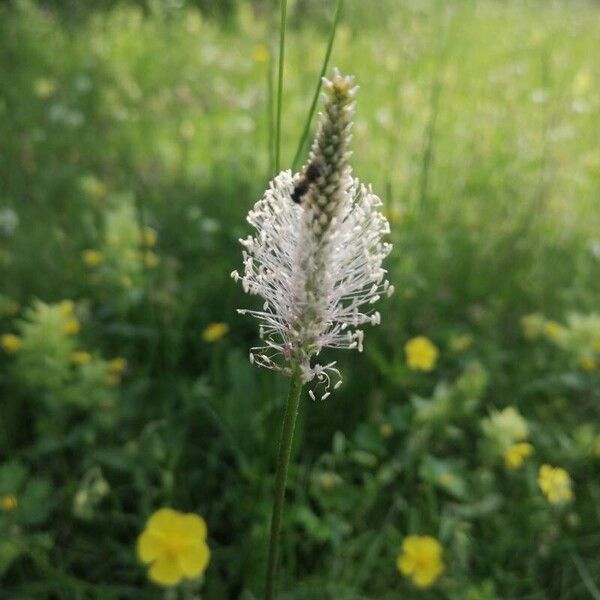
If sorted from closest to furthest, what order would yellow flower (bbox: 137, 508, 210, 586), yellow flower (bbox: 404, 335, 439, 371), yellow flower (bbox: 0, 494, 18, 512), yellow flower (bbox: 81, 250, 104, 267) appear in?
yellow flower (bbox: 137, 508, 210, 586) < yellow flower (bbox: 0, 494, 18, 512) < yellow flower (bbox: 404, 335, 439, 371) < yellow flower (bbox: 81, 250, 104, 267)

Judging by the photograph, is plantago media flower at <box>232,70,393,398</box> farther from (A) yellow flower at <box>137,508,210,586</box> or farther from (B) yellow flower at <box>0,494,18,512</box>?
(B) yellow flower at <box>0,494,18,512</box>

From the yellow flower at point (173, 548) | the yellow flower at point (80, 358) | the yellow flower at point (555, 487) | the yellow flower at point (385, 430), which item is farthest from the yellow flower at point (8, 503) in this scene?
the yellow flower at point (555, 487)

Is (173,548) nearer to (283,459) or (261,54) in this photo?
(283,459)

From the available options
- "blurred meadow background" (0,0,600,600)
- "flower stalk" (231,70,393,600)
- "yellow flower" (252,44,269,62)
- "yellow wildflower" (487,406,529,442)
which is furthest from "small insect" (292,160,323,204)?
"yellow flower" (252,44,269,62)

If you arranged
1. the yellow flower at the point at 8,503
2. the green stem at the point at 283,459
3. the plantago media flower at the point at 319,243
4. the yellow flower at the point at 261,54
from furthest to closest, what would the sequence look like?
the yellow flower at the point at 261,54 < the yellow flower at the point at 8,503 < the green stem at the point at 283,459 < the plantago media flower at the point at 319,243

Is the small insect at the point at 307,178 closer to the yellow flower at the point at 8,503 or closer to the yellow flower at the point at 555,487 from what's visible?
the yellow flower at the point at 8,503

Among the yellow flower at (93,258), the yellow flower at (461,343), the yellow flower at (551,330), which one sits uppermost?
the yellow flower at (93,258)

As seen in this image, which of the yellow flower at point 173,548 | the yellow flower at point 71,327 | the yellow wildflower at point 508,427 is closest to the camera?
the yellow flower at point 173,548
